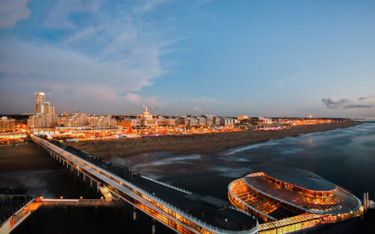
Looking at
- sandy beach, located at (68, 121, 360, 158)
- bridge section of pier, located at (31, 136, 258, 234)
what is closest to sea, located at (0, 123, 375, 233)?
bridge section of pier, located at (31, 136, 258, 234)

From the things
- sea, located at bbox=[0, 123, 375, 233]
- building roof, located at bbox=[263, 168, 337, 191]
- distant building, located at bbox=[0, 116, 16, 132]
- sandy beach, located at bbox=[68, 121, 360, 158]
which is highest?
distant building, located at bbox=[0, 116, 16, 132]

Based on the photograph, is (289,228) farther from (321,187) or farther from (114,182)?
(114,182)

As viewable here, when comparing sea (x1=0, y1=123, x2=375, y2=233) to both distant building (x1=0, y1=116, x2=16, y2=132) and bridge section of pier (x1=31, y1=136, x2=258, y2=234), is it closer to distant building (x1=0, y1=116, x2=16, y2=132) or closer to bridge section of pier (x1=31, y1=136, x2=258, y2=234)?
bridge section of pier (x1=31, y1=136, x2=258, y2=234)

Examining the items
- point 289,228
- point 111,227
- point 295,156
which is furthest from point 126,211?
point 295,156

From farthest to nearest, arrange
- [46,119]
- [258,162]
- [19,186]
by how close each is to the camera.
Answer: [46,119] → [258,162] → [19,186]

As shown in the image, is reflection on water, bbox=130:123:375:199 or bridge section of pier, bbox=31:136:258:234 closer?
bridge section of pier, bbox=31:136:258:234

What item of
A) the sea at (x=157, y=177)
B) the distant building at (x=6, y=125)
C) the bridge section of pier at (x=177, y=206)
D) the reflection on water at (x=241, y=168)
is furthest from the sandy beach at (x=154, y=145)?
the distant building at (x=6, y=125)

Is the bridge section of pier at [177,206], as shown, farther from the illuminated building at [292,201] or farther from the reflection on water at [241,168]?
the reflection on water at [241,168]
